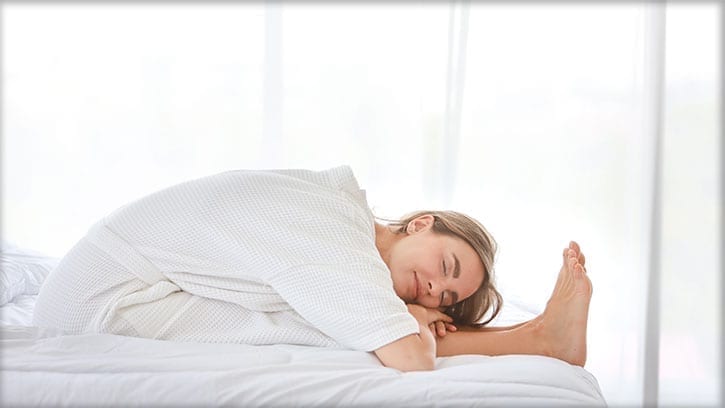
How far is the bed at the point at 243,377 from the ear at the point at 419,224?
0.33m

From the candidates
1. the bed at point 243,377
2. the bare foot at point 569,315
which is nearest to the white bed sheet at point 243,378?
the bed at point 243,377

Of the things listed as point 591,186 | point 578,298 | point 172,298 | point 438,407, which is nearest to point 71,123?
point 591,186

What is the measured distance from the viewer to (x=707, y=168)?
120 inches

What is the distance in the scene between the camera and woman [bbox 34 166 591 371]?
1417 millimetres

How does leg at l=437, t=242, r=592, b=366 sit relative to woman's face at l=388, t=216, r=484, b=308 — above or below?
below

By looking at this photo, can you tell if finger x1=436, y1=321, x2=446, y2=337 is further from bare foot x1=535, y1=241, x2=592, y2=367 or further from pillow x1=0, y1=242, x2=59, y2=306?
pillow x1=0, y1=242, x2=59, y2=306

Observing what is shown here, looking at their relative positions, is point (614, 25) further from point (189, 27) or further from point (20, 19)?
point (20, 19)

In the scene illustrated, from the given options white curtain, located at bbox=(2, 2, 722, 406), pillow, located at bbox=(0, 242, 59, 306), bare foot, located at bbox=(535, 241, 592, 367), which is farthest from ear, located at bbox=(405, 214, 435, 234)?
white curtain, located at bbox=(2, 2, 722, 406)

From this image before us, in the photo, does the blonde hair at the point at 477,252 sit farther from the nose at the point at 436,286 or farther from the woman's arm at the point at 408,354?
the woman's arm at the point at 408,354

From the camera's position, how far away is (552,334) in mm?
1594

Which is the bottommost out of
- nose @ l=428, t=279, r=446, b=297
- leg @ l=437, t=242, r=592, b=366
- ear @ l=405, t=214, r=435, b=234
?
leg @ l=437, t=242, r=592, b=366

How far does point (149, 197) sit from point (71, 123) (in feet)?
7.35

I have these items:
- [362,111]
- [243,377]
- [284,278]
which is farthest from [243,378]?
[362,111]

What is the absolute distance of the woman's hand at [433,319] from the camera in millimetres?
1598
